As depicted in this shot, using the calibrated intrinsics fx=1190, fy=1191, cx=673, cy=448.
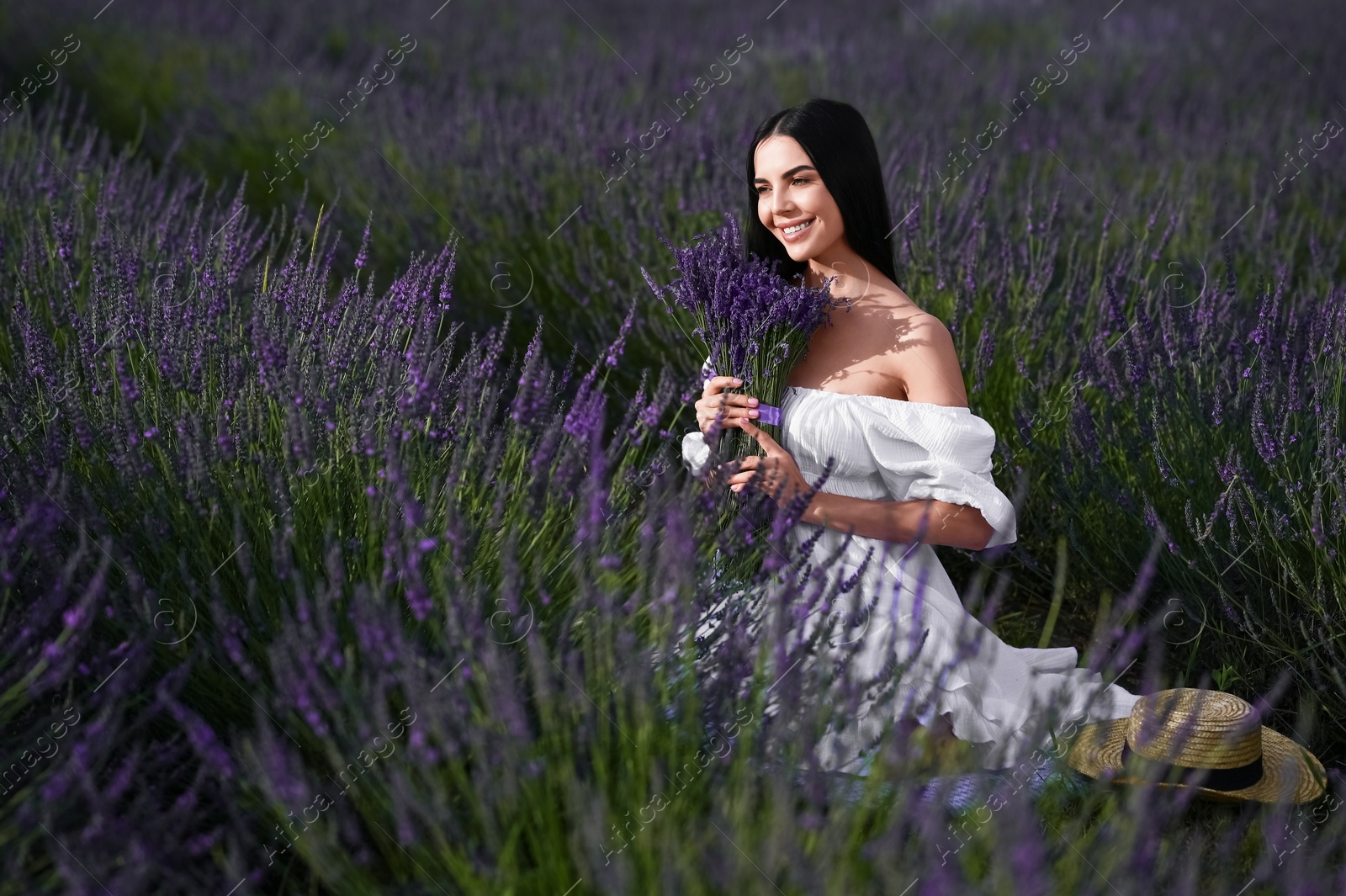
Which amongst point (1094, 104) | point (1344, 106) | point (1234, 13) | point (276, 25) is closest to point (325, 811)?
point (1094, 104)

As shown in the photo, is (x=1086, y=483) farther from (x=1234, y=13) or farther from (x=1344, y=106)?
(x=1234, y=13)

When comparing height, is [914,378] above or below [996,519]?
above

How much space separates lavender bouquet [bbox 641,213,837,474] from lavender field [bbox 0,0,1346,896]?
18 cm

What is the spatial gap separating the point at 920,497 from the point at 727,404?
0.38m

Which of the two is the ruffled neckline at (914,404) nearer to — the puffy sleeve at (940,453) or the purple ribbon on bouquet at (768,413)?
the puffy sleeve at (940,453)

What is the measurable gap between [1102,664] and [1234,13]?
10566 millimetres

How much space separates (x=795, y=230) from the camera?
2.23 meters

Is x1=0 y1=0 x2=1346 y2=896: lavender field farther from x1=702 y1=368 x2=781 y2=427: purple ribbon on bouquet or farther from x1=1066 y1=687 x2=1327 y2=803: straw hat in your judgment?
x1=702 y1=368 x2=781 y2=427: purple ribbon on bouquet

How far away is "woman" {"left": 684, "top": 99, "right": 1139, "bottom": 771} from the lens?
202cm

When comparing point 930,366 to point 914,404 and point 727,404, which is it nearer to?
point 914,404

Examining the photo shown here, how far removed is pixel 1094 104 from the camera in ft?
20.8

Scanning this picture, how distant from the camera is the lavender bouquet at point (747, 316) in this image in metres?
2.03

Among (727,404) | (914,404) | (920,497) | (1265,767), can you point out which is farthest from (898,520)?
(1265,767)

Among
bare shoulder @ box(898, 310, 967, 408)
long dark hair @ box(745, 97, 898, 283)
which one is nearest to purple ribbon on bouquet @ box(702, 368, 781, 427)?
bare shoulder @ box(898, 310, 967, 408)
